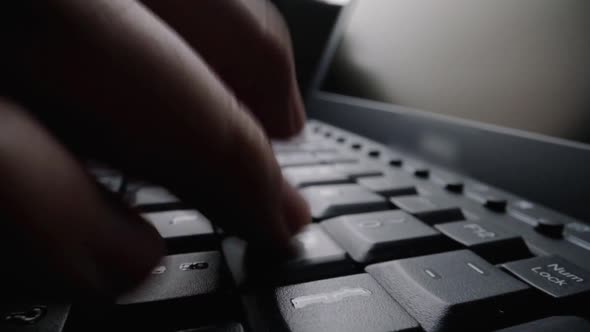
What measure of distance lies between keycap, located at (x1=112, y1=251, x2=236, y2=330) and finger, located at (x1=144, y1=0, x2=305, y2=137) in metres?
Result: 0.17

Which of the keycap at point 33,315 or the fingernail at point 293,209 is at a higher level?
the fingernail at point 293,209

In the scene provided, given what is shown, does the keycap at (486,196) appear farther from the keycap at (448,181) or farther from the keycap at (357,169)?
the keycap at (357,169)

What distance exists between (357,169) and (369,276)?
0.35 metres

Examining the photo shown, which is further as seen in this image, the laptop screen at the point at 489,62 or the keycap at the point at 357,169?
the keycap at the point at 357,169

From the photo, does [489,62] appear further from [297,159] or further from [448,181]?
[297,159]

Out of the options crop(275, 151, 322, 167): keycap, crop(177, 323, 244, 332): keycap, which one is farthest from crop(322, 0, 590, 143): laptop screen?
crop(177, 323, 244, 332): keycap

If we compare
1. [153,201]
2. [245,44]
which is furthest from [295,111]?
[153,201]

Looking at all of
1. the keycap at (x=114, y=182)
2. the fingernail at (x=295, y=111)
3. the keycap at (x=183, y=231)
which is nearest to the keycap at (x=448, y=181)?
the fingernail at (x=295, y=111)

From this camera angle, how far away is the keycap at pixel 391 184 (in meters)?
0.55

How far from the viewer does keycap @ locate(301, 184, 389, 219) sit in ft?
1.58

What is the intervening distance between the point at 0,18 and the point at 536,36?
583 millimetres

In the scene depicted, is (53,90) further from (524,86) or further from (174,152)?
(524,86)

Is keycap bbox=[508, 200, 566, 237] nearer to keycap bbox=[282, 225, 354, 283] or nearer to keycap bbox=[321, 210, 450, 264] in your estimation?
keycap bbox=[321, 210, 450, 264]

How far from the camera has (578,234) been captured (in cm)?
42
